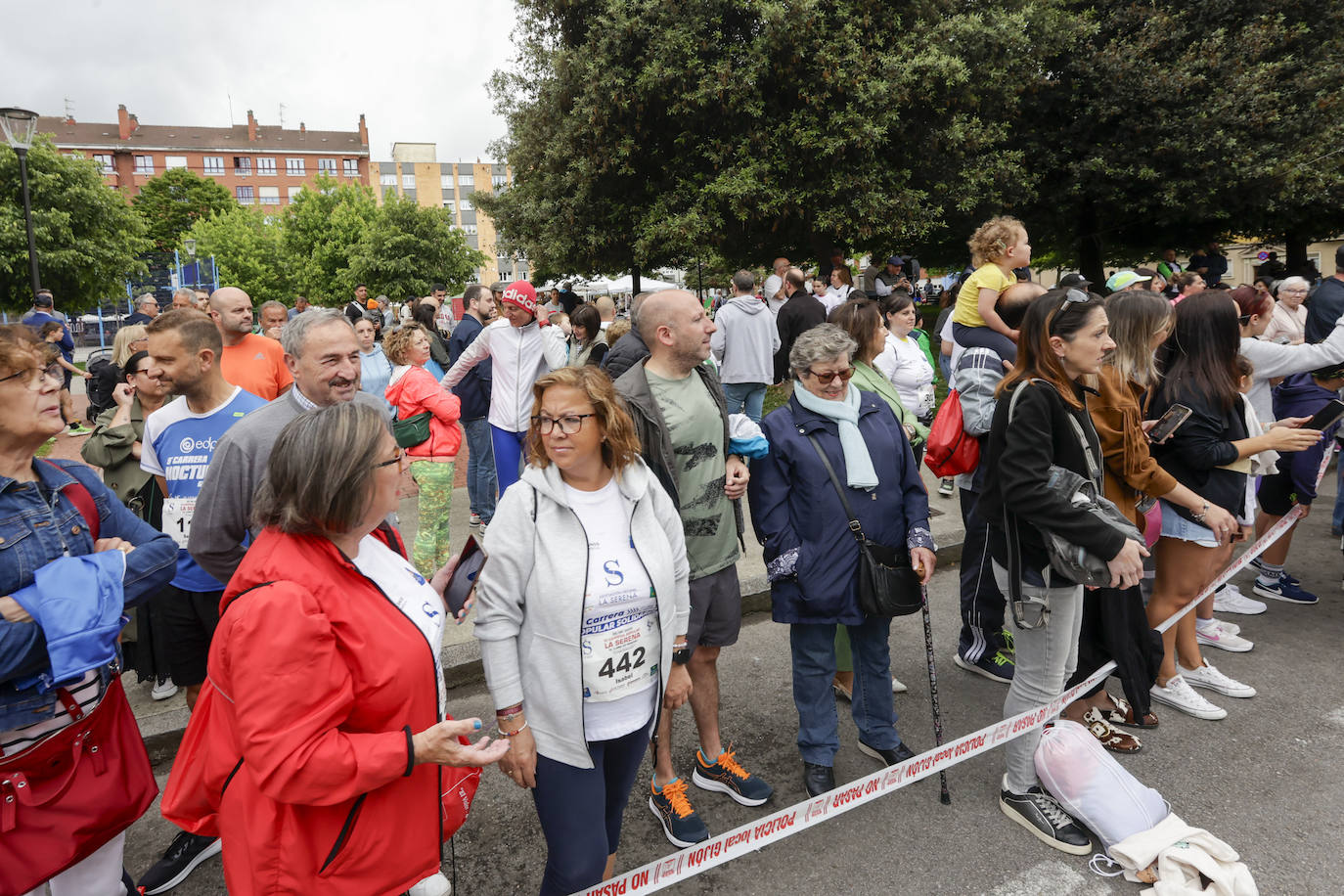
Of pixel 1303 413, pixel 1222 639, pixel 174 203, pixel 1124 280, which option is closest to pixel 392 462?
pixel 1222 639

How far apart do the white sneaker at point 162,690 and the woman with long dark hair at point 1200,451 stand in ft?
17.1

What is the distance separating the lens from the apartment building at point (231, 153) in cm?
7500

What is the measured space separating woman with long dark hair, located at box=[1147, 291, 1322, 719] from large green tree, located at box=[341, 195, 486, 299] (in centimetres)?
4090

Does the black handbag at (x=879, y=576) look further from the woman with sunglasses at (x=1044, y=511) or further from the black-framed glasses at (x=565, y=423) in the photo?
the black-framed glasses at (x=565, y=423)

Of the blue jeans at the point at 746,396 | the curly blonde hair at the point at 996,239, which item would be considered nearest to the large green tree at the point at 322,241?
the blue jeans at the point at 746,396

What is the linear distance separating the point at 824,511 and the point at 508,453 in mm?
3280

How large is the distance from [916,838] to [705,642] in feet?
3.65

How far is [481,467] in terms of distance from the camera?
272 inches

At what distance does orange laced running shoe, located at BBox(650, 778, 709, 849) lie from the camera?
9.85 feet

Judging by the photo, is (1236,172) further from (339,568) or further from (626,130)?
(339,568)

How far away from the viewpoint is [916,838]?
2.98 metres

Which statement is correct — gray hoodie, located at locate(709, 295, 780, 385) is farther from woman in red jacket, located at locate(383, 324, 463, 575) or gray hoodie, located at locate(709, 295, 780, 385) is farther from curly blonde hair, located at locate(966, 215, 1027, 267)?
woman in red jacket, located at locate(383, 324, 463, 575)

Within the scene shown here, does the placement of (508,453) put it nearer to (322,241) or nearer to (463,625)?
(463,625)

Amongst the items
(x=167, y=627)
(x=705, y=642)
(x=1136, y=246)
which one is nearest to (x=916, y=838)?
(x=705, y=642)
